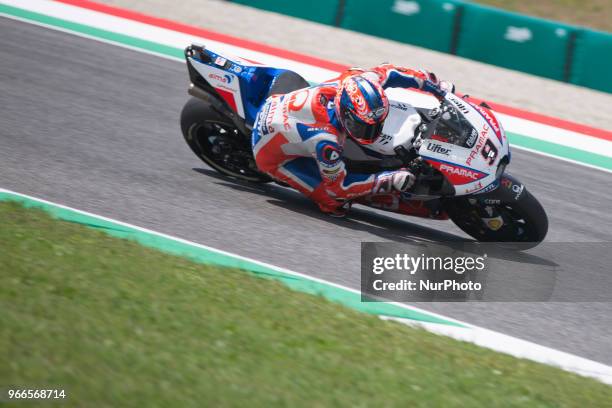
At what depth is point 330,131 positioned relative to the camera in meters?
7.87

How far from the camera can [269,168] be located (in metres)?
8.38

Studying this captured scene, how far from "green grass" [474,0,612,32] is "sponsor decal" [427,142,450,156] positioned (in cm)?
1229

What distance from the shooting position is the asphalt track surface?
7.05 metres

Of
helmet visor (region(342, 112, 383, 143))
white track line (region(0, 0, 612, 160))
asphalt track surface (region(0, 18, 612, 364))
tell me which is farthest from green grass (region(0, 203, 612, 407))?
white track line (region(0, 0, 612, 160))

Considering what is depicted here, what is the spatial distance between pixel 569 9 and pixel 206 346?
1616 cm

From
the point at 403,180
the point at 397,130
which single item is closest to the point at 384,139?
the point at 397,130

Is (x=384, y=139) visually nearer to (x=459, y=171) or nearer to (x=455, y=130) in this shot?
(x=455, y=130)

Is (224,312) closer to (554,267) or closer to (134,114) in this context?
(554,267)

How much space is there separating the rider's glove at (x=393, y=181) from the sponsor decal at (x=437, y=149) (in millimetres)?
287

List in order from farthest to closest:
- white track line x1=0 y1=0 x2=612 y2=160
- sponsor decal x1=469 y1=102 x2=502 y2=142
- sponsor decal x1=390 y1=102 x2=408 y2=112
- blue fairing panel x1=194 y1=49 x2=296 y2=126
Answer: white track line x1=0 y1=0 x2=612 y2=160 → blue fairing panel x1=194 y1=49 x2=296 y2=126 → sponsor decal x1=390 y1=102 x2=408 y2=112 → sponsor decal x1=469 y1=102 x2=502 y2=142

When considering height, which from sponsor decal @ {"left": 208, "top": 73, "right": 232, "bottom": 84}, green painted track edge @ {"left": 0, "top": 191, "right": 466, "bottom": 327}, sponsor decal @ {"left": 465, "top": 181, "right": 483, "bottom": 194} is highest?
sponsor decal @ {"left": 208, "top": 73, "right": 232, "bottom": 84}

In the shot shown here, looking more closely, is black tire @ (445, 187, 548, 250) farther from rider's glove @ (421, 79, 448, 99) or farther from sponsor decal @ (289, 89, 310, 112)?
sponsor decal @ (289, 89, 310, 112)

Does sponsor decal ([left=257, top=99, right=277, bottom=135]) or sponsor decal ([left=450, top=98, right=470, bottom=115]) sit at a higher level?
sponsor decal ([left=450, top=98, right=470, bottom=115])

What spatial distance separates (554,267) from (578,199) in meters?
2.05
